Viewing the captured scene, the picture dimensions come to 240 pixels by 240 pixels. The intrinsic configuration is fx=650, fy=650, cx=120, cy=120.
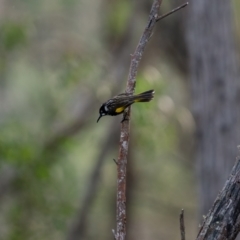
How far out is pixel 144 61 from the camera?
961 centimetres

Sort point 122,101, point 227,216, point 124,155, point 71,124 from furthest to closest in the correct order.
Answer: point 71,124
point 122,101
point 124,155
point 227,216

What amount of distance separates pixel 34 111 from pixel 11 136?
10.9 ft

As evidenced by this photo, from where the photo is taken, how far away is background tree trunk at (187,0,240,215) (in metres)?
6.63

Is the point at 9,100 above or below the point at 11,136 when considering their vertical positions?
above

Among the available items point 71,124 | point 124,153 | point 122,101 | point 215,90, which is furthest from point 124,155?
point 71,124

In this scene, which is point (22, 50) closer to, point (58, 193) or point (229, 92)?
point (58, 193)

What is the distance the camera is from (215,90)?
666 cm

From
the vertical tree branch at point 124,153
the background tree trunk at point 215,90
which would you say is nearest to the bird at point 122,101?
the vertical tree branch at point 124,153

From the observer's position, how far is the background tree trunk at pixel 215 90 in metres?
6.63

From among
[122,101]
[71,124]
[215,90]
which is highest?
[71,124]

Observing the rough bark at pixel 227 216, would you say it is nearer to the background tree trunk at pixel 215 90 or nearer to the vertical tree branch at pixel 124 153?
the vertical tree branch at pixel 124 153

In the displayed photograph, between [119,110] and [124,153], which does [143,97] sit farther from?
[124,153]

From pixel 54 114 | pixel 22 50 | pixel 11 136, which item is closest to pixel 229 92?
pixel 11 136

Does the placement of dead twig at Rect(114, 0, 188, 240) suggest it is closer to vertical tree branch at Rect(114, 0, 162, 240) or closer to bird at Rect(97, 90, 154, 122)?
vertical tree branch at Rect(114, 0, 162, 240)
